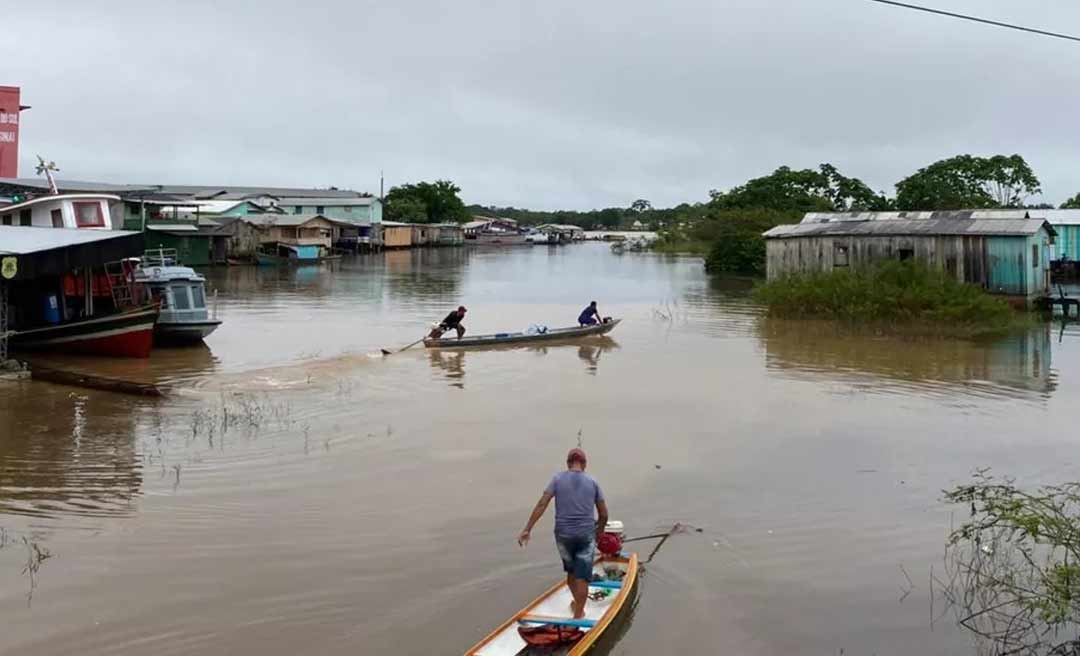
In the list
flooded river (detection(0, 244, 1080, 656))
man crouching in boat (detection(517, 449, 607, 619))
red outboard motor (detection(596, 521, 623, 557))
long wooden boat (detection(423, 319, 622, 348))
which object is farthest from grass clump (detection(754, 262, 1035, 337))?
man crouching in boat (detection(517, 449, 607, 619))

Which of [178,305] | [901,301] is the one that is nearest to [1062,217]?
[901,301]

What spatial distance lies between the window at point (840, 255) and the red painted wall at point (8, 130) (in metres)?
26.4

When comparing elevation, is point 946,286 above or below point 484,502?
above

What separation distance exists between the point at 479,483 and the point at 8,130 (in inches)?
925

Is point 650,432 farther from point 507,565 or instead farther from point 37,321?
point 37,321

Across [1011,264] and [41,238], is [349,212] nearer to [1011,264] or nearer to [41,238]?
[1011,264]

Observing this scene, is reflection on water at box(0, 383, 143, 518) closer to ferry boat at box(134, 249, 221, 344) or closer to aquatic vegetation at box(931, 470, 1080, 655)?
ferry boat at box(134, 249, 221, 344)

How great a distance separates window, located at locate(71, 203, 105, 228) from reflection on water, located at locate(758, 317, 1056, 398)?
16660 mm

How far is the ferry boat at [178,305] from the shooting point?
24359 mm

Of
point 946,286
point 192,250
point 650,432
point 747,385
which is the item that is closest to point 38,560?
point 650,432

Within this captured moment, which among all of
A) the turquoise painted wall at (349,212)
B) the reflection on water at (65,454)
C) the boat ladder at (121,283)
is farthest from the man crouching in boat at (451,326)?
the turquoise painted wall at (349,212)

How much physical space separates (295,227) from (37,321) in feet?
155

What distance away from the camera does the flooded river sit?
8.52 m

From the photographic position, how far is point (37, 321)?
22.6 m
